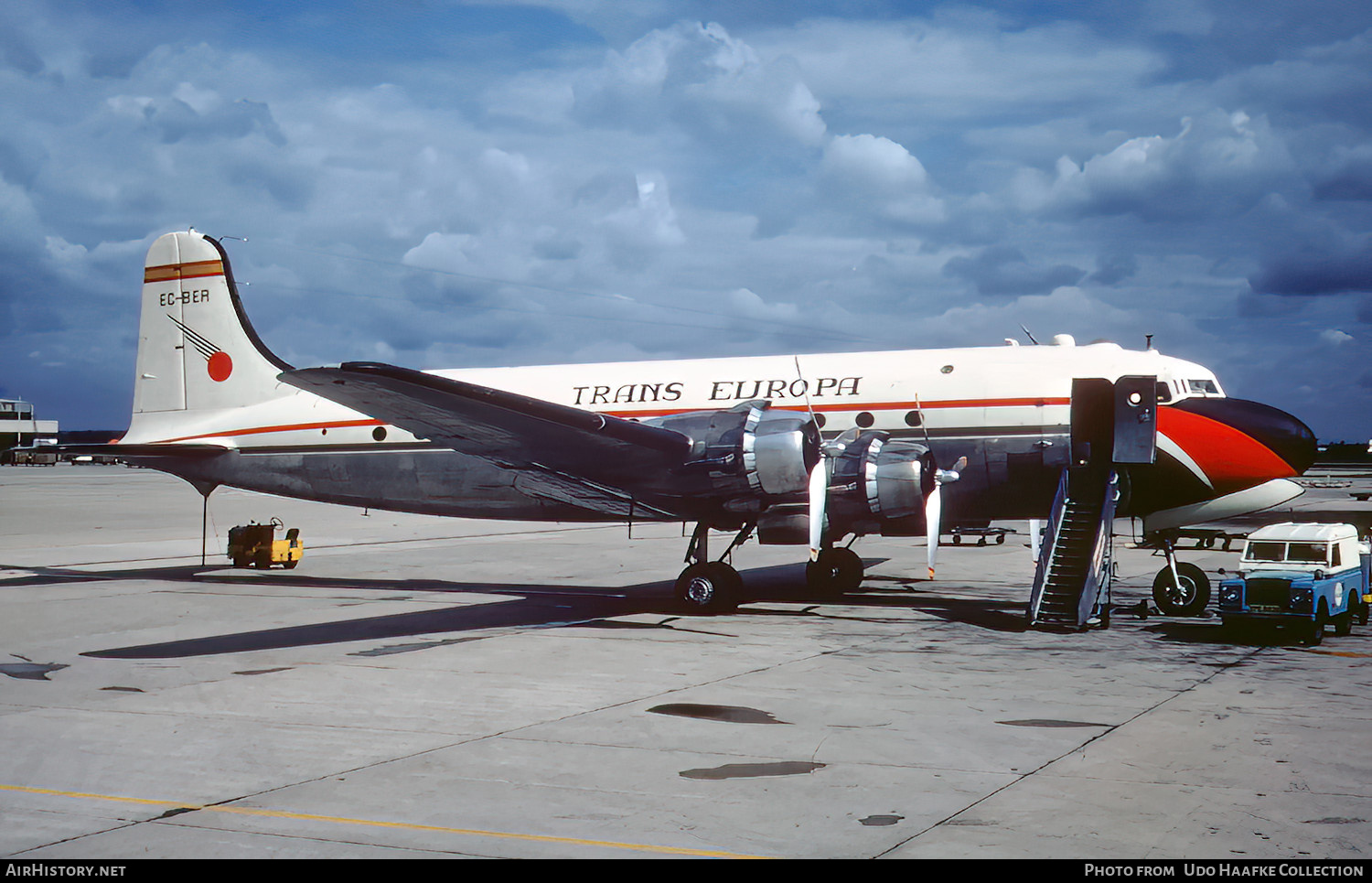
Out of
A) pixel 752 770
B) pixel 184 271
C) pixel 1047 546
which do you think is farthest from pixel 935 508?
pixel 184 271

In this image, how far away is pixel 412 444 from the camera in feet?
66.9

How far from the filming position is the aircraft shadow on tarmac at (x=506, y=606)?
14.5 m

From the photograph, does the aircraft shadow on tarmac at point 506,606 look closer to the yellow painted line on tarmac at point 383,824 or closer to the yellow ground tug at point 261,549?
the yellow ground tug at point 261,549

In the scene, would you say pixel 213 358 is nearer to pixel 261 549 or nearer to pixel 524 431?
pixel 261 549

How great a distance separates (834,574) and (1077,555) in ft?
16.9

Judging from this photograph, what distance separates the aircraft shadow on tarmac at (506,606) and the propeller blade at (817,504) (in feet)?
6.70

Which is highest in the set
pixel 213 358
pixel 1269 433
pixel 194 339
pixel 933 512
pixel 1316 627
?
pixel 194 339

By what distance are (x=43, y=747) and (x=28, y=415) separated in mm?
167923

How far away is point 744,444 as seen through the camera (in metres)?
15.7

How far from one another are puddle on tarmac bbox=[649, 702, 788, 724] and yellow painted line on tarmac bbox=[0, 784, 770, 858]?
3311mm

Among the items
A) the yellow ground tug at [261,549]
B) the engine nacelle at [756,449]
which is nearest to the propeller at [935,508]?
the engine nacelle at [756,449]

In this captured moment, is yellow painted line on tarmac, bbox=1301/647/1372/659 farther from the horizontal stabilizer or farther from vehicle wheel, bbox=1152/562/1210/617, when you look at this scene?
the horizontal stabilizer
